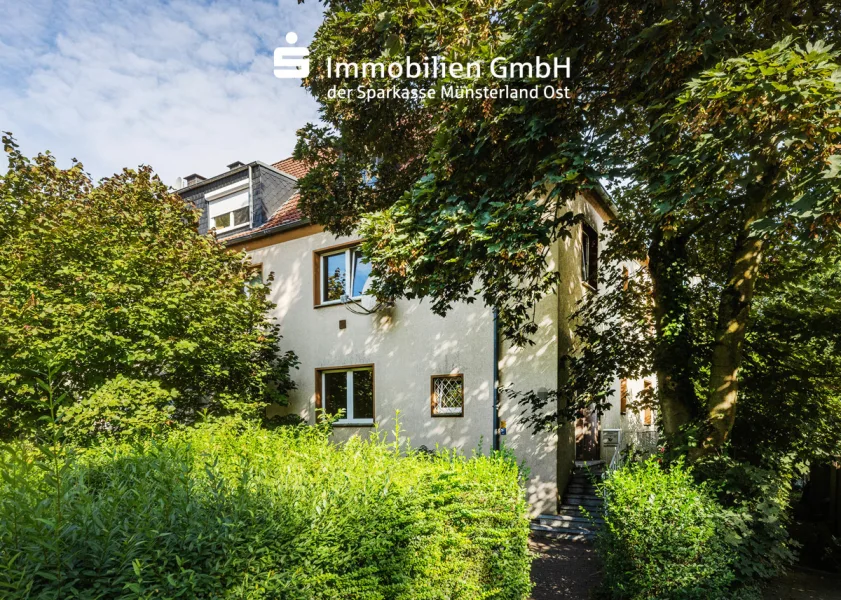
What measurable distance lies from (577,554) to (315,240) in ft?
32.3

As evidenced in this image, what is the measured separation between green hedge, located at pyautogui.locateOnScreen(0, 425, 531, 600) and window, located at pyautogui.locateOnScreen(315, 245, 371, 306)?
8.82 metres

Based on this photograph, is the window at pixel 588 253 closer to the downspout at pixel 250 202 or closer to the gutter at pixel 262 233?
the gutter at pixel 262 233

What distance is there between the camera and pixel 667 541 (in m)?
5.72

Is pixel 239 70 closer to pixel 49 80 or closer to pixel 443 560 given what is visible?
pixel 49 80

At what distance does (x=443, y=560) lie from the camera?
14.5 ft

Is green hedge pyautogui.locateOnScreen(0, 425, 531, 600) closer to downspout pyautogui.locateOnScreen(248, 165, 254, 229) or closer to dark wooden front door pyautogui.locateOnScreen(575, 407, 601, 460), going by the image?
dark wooden front door pyautogui.locateOnScreen(575, 407, 601, 460)

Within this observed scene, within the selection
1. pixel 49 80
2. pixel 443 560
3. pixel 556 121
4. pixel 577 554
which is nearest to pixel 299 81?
pixel 49 80

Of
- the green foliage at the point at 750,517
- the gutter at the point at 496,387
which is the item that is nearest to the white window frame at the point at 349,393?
the gutter at the point at 496,387

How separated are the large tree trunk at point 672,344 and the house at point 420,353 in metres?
2.66

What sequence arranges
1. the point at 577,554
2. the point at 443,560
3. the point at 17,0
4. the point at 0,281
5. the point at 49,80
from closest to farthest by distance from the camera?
the point at 443,560, the point at 17,0, the point at 49,80, the point at 577,554, the point at 0,281

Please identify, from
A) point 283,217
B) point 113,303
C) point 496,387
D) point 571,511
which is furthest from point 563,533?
point 283,217

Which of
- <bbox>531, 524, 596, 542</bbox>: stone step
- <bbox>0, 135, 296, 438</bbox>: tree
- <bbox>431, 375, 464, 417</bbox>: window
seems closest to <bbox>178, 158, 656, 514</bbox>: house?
<bbox>431, 375, 464, 417</bbox>: window

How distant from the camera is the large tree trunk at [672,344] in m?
8.12

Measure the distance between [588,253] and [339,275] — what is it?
6.56 meters
